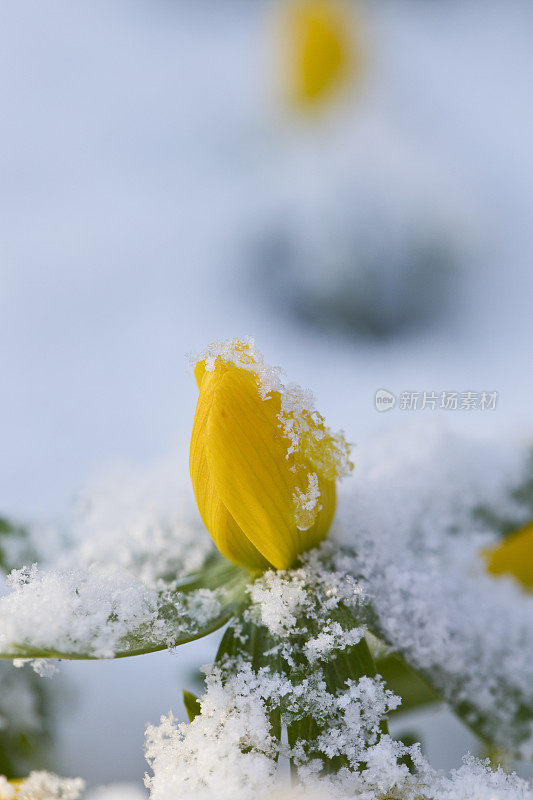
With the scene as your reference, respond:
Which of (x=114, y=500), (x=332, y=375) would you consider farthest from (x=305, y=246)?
(x=114, y=500)

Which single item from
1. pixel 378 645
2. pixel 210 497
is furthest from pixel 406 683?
pixel 210 497

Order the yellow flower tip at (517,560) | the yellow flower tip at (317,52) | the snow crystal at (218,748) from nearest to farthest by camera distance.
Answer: the snow crystal at (218,748)
the yellow flower tip at (517,560)
the yellow flower tip at (317,52)

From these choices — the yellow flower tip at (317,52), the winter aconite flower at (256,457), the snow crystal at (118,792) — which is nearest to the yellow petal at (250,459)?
the winter aconite flower at (256,457)

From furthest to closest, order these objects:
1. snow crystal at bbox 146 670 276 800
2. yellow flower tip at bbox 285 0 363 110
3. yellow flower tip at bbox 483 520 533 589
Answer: yellow flower tip at bbox 285 0 363 110 < yellow flower tip at bbox 483 520 533 589 < snow crystal at bbox 146 670 276 800

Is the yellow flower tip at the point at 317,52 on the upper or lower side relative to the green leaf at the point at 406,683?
upper

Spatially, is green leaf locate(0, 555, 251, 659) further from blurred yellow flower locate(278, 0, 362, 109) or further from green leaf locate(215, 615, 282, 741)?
blurred yellow flower locate(278, 0, 362, 109)

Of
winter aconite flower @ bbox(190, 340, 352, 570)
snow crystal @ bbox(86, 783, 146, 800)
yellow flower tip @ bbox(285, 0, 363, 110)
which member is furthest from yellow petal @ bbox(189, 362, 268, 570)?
yellow flower tip @ bbox(285, 0, 363, 110)

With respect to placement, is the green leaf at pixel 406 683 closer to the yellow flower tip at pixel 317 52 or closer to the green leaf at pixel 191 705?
the green leaf at pixel 191 705
